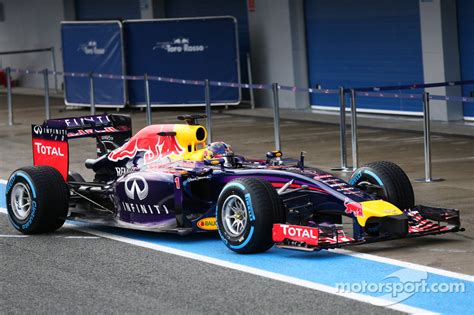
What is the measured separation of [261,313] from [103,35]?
59.8ft

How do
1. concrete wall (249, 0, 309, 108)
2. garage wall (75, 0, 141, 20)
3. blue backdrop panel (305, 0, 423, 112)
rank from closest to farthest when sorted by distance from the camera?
blue backdrop panel (305, 0, 423, 112) < concrete wall (249, 0, 309, 108) < garage wall (75, 0, 141, 20)

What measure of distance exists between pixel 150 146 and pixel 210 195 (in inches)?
49.3

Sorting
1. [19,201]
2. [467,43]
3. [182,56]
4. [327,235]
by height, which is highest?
[182,56]

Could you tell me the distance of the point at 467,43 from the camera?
2086cm

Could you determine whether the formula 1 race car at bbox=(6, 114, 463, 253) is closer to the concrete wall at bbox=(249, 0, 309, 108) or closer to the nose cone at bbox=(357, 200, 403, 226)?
the nose cone at bbox=(357, 200, 403, 226)

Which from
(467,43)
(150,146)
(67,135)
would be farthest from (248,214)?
(467,43)

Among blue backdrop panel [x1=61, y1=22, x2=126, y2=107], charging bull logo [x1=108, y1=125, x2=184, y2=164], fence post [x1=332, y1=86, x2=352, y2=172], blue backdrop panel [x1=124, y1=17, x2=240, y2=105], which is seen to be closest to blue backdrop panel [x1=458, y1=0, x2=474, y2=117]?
fence post [x1=332, y1=86, x2=352, y2=172]

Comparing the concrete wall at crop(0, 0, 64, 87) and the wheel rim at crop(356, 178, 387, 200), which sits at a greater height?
the concrete wall at crop(0, 0, 64, 87)

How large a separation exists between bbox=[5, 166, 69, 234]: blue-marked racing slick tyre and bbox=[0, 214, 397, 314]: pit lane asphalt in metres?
0.43

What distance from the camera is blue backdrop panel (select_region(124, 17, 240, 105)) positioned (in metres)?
25.3

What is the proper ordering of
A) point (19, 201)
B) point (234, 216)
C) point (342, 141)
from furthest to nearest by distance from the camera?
point (342, 141) < point (19, 201) < point (234, 216)

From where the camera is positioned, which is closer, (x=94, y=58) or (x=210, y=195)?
(x=210, y=195)

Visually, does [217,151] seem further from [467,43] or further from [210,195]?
[467,43]

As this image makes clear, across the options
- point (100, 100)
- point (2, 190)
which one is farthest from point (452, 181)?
point (100, 100)
